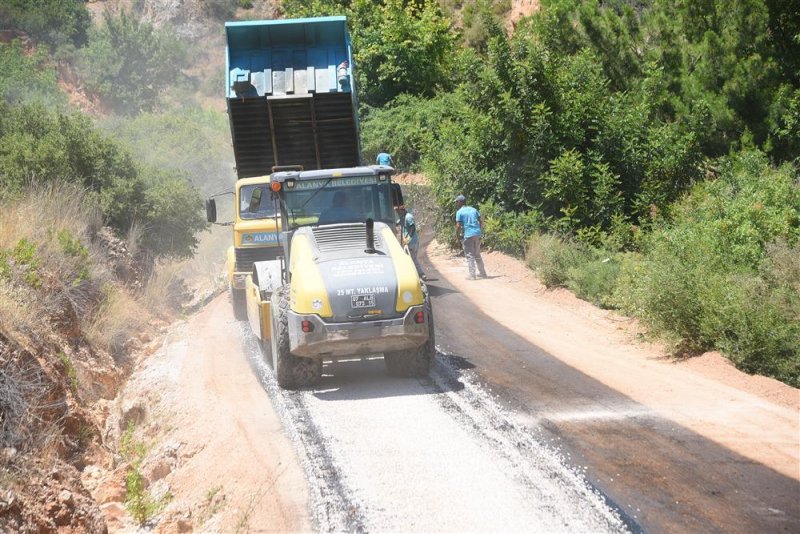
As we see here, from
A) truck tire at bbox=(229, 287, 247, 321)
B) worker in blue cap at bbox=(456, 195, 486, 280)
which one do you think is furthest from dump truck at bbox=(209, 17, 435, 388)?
worker in blue cap at bbox=(456, 195, 486, 280)

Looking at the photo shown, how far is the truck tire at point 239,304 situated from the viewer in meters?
15.7

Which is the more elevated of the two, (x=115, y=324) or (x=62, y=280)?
(x=62, y=280)

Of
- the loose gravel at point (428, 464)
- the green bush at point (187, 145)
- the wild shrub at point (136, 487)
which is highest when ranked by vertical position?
the green bush at point (187, 145)

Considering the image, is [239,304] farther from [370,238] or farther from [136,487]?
[136,487]

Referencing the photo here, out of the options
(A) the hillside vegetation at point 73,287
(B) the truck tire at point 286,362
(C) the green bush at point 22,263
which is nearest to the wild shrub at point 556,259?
(A) the hillside vegetation at point 73,287

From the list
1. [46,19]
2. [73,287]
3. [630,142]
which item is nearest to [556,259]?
[630,142]

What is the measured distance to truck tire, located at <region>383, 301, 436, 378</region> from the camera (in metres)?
10.7

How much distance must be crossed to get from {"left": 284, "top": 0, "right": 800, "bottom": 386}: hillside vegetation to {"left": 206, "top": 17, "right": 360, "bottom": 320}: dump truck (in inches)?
189

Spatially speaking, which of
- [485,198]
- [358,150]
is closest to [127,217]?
[358,150]

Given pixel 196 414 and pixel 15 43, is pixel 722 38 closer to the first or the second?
pixel 196 414

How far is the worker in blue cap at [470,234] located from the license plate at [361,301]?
891 cm

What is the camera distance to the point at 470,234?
1862 cm

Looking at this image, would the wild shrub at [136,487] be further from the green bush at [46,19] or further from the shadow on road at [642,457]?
the green bush at [46,19]

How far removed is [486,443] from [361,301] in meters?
2.43
